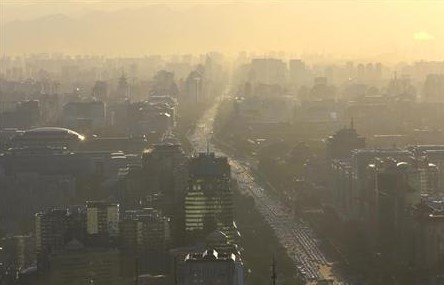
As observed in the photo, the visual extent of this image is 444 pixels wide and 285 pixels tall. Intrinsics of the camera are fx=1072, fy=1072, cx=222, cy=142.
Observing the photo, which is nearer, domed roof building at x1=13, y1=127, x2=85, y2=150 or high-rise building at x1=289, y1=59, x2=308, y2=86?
domed roof building at x1=13, y1=127, x2=85, y2=150

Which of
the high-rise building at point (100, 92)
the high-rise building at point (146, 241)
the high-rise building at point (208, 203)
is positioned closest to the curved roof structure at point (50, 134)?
the high-rise building at point (208, 203)

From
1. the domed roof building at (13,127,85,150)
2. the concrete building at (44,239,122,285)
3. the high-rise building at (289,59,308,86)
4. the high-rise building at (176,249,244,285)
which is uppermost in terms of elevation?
the high-rise building at (289,59,308,86)

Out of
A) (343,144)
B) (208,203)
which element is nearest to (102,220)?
(208,203)

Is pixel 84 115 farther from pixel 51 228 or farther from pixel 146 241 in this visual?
pixel 146 241

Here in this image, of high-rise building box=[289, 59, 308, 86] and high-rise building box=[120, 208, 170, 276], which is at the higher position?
high-rise building box=[289, 59, 308, 86]

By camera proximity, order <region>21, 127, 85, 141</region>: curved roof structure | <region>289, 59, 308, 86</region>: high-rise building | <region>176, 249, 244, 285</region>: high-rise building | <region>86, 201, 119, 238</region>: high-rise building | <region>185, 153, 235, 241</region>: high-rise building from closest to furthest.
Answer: <region>176, 249, 244, 285</region>: high-rise building → <region>86, 201, 119, 238</region>: high-rise building → <region>185, 153, 235, 241</region>: high-rise building → <region>21, 127, 85, 141</region>: curved roof structure → <region>289, 59, 308, 86</region>: high-rise building

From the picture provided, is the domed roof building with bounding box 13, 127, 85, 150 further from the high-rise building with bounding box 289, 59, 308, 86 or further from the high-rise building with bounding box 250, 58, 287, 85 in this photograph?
the high-rise building with bounding box 289, 59, 308, 86

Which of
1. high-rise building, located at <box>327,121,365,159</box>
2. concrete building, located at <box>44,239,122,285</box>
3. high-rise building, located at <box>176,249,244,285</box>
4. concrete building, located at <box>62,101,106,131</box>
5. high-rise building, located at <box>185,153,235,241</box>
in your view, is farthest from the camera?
concrete building, located at <box>62,101,106,131</box>

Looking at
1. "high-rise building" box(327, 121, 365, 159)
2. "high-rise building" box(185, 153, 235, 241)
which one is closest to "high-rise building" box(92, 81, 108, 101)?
"high-rise building" box(327, 121, 365, 159)
